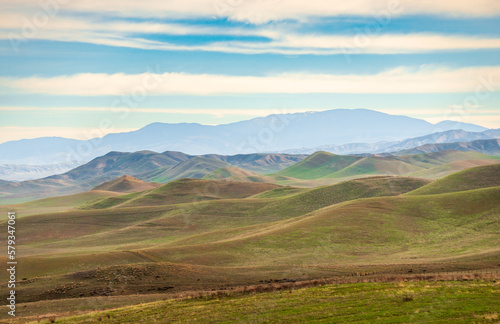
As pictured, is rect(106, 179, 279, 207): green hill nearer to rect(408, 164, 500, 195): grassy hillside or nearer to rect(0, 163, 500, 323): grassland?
rect(0, 163, 500, 323): grassland

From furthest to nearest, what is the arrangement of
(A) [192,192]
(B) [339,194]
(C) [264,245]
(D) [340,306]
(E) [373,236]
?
(A) [192,192]
(B) [339,194]
(E) [373,236]
(C) [264,245]
(D) [340,306]

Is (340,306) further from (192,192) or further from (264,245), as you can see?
(192,192)

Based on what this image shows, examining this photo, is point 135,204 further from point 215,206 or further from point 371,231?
point 371,231

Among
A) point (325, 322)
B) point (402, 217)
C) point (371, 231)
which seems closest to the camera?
point (325, 322)

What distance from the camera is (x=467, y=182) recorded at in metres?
118

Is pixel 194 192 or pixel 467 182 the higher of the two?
pixel 194 192

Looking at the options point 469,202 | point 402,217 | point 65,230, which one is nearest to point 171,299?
point 402,217

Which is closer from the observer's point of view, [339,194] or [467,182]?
[467,182]

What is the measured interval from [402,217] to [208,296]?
5395cm

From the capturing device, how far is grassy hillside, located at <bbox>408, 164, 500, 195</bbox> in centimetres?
11238

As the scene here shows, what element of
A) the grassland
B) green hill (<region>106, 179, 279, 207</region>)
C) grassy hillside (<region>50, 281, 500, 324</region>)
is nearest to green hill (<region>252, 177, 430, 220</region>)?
the grassland

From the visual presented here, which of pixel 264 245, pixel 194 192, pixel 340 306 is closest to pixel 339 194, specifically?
pixel 194 192

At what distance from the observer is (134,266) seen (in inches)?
Answer: 1959

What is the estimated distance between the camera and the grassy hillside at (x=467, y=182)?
11238 centimetres
